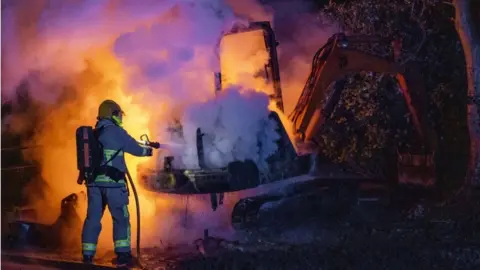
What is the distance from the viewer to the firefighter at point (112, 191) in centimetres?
521

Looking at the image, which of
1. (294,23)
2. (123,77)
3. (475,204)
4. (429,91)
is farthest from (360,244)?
(123,77)

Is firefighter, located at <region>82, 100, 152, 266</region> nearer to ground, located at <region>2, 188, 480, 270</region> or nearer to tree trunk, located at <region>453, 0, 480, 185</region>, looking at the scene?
ground, located at <region>2, 188, 480, 270</region>

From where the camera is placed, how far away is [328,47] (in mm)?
5727

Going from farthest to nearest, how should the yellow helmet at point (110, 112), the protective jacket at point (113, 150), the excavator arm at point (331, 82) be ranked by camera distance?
1. the excavator arm at point (331, 82)
2. the yellow helmet at point (110, 112)
3. the protective jacket at point (113, 150)

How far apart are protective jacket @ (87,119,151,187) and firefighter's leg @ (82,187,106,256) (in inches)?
3.3

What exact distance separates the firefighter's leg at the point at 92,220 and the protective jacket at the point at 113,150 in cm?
8

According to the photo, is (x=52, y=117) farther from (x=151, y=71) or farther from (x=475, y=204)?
(x=475, y=204)

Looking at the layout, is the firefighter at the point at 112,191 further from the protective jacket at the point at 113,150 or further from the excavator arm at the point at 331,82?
the excavator arm at the point at 331,82

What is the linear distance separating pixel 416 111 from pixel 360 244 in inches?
52.0

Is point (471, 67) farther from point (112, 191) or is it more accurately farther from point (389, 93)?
point (112, 191)

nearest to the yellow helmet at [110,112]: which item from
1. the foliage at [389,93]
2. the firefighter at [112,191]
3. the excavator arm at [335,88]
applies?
the firefighter at [112,191]

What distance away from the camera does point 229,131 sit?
5551 millimetres

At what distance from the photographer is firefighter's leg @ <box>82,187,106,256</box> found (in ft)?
17.2

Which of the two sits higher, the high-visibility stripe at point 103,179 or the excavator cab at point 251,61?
the excavator cab at point 251,61
